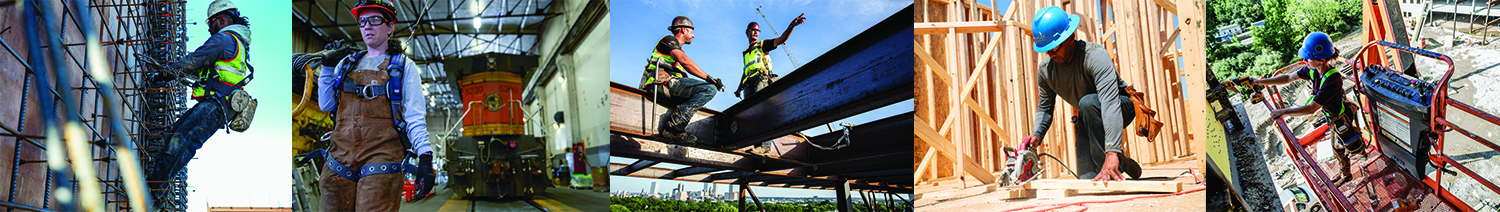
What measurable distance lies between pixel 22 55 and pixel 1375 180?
7641 millimetres

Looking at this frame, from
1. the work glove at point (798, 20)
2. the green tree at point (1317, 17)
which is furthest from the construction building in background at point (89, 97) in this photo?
the green tree at point (1317, 17)

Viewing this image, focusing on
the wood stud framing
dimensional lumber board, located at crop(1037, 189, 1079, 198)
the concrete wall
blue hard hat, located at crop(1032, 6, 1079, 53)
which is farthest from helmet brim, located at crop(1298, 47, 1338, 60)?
the concrete wall

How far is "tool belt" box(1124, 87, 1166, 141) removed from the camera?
4.58 m

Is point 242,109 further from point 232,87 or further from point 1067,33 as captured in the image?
point 1067,33

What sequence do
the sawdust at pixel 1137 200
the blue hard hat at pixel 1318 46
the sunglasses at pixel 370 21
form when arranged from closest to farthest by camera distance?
the sunglasses at pixel 370 21 < the sawdust at pixel 1137 200 < the blue hard hat at pixel 1318 46

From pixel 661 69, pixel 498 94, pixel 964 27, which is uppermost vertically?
pixel 964 27

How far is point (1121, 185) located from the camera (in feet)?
15.0

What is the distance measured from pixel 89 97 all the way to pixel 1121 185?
506 centimetres

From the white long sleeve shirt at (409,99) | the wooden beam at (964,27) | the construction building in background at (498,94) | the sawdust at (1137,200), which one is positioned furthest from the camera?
the wooden beam at (964,27)

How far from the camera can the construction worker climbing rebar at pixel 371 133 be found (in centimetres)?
333

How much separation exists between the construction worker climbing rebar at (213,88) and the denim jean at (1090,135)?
175 inches

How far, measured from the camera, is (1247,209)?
5.45 metres

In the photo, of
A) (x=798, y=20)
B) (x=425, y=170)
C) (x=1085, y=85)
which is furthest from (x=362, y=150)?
(x=1085, y=85)

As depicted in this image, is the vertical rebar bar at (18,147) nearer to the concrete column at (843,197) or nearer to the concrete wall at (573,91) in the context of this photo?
the concrete wall at (573,91)
